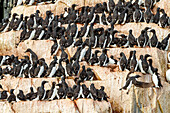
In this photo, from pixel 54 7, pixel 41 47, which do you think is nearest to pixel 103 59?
pixel 41 47

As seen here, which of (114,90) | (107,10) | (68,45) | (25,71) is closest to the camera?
(114,90)

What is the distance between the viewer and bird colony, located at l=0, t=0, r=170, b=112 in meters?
26.4

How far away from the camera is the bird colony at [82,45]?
1039 inches

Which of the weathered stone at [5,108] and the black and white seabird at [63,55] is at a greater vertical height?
the black and white seabird at [63,55]

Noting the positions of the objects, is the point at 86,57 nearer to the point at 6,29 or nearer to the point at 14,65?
the point at 14,65

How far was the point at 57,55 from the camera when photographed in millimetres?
30594

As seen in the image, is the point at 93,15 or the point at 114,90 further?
the point at 93,15

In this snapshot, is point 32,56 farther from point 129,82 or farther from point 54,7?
point 129,82

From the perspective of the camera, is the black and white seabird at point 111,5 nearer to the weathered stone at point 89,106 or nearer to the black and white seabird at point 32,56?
the black and white seabird at point 32,56

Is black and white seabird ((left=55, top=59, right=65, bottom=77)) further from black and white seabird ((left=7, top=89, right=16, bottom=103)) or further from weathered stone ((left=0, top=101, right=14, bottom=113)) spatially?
weathered stone ((left=0, top=101, right=14, bottom=113))

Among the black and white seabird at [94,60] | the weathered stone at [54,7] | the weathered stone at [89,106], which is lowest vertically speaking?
the weathered stone at [89,106]

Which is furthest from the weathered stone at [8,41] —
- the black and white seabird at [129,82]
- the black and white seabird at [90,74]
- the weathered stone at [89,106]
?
the black and white seabird at [129,82]

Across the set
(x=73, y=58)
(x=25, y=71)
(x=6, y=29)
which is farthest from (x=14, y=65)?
(x=6, y=29)

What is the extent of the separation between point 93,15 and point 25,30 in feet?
11.7
